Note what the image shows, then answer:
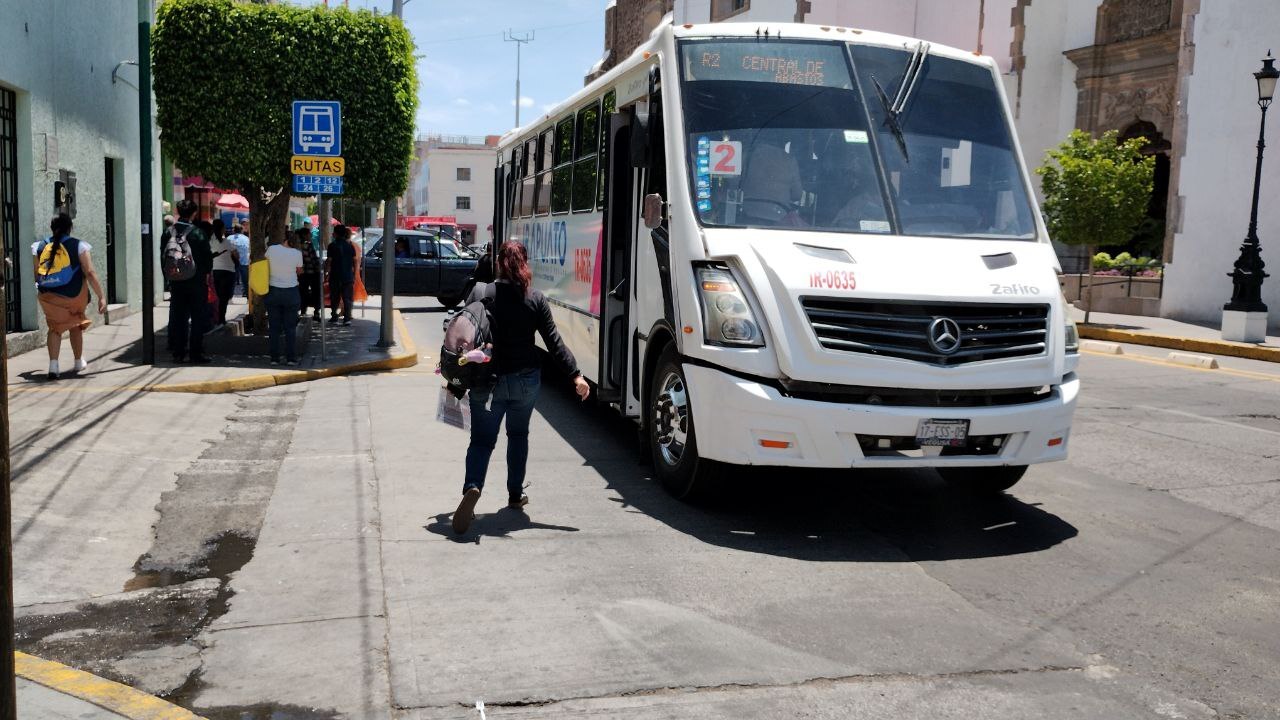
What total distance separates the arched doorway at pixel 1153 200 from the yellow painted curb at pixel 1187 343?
9066mm

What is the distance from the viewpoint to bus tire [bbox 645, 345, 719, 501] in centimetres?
681

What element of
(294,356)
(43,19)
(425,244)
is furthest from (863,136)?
(425,244)

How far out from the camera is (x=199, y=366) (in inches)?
522

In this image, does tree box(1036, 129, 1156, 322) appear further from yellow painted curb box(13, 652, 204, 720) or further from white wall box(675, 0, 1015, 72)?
yellow painted curb box(13, 652, 204, 720)

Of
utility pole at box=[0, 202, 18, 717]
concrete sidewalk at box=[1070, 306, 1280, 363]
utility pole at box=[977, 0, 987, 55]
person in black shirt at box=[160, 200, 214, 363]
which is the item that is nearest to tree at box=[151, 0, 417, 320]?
person in black shirt at box=[160, 200, 214, 363]

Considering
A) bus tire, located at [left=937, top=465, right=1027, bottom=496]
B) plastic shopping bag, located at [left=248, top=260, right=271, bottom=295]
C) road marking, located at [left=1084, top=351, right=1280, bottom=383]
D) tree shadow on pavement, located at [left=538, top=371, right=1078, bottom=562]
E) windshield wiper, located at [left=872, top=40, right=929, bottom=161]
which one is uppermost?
windshield wiper, located at [left=872, top=40, right=929, bottom=161]

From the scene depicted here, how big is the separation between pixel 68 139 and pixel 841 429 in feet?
46.2

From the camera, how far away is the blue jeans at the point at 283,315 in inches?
540

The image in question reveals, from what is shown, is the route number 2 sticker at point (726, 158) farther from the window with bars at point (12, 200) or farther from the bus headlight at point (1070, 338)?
the window with bars at point (12, 200)

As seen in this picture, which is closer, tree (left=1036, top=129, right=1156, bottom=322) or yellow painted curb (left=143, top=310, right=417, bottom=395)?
yellow painted curb (left=143, top=310, right=417, bottom=395)

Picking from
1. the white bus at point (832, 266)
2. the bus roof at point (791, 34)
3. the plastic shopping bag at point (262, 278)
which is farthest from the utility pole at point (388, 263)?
the bus roof at point (791, 34)

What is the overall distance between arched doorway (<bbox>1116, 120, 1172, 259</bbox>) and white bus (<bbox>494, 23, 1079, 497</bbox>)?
25133mm

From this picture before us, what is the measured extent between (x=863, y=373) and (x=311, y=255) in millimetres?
15401

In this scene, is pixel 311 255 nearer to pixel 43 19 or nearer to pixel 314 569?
pixel 43 19
